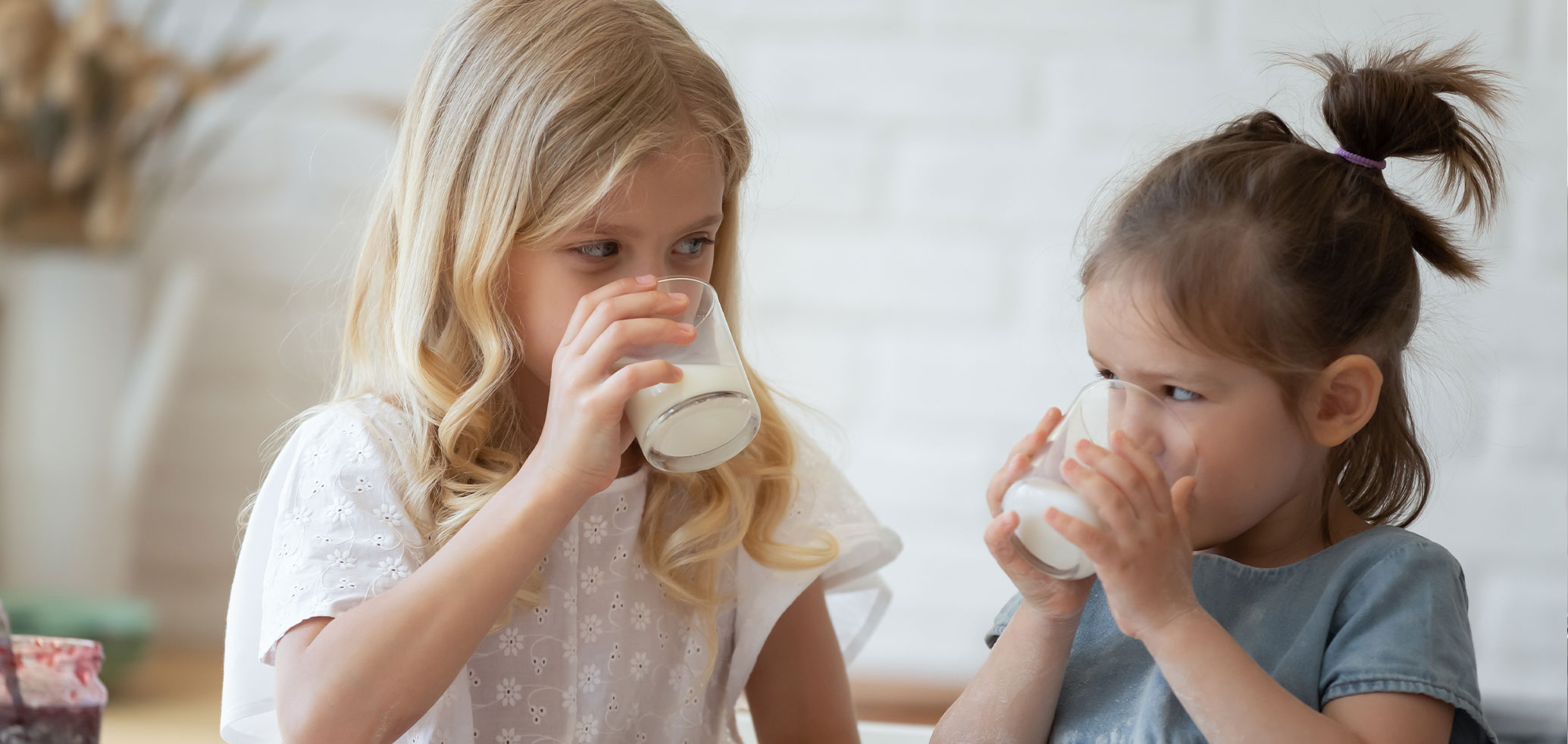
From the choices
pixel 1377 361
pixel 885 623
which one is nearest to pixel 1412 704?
pixel 1377 361

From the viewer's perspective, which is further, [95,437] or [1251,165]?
[95,437]

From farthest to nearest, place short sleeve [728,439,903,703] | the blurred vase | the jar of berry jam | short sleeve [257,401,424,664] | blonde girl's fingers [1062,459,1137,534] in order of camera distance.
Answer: the blurred vase
short sleeve [728,439,903,703]
short sleeve [257,401,424,664]
blonde girl's fingers [1062,459,1137,534]
the jar of berry jam

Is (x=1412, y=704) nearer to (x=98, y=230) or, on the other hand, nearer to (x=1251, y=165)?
(x=1251, y=165)

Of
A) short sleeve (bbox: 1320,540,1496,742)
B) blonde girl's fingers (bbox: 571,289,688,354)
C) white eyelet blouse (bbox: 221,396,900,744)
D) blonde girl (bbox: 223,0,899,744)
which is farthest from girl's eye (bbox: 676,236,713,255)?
short sleeve (bbox: 1320,540,1496,742)

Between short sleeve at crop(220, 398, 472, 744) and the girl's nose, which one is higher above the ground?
the girl's nose

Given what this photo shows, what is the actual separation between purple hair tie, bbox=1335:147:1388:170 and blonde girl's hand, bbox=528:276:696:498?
465 mm

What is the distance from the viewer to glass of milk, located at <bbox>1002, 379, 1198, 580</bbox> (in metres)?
0.78

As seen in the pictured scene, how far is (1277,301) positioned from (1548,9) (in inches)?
37.9

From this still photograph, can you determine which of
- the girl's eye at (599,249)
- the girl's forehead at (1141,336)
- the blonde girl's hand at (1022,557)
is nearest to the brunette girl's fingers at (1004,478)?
the blonde girl's hand at (1022,557)

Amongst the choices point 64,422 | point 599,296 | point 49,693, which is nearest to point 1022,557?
point 599,296

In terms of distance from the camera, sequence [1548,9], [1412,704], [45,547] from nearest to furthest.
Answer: [1412,704]
[1548,9]
[45,547]

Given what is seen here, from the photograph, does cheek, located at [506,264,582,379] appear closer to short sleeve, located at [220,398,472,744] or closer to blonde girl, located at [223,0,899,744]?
blonde girl, located at [223,0,899,744]

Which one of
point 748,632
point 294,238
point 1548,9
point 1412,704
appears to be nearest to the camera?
point 1412,704

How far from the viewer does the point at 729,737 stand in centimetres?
110
